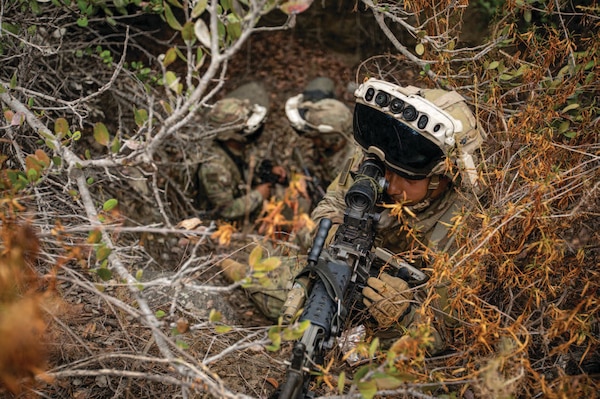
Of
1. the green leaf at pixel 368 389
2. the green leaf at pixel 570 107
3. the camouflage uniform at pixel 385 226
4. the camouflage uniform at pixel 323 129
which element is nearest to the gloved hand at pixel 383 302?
the camouflage uniform at pixel 385 226

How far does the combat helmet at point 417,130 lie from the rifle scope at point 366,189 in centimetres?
10

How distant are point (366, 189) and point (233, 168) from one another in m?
3.03

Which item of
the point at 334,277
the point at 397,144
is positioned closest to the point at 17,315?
the point at 334,277

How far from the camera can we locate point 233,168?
17.5ft

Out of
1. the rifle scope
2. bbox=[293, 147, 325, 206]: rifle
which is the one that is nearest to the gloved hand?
the rifle scope

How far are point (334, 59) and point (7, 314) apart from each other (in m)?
6.13

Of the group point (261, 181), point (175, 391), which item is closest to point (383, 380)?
point (175, 391)

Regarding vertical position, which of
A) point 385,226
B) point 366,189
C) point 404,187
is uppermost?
point 366,189

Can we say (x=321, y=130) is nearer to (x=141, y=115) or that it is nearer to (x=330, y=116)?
(x=330, y=116)

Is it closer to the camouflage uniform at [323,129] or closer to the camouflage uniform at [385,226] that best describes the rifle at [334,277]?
the camouflage uniform at [385,226]

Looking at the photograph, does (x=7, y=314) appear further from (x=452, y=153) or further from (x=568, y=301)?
(x=568, y=301)

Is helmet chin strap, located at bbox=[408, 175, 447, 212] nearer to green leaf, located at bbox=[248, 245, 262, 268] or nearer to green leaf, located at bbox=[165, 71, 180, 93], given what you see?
green leaf, located at bbox=[248, 245, 262, 268]

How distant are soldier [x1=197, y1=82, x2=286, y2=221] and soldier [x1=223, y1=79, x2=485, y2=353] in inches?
89.3

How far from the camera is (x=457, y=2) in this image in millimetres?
3004
